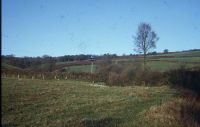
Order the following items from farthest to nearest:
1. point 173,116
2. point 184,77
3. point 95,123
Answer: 1. point 184,77
2. point 173,116
3. point 95,123

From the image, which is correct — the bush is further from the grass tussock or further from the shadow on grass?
the shadow on grass

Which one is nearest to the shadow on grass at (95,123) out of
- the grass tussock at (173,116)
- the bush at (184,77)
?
the grass tussock at (173,116)

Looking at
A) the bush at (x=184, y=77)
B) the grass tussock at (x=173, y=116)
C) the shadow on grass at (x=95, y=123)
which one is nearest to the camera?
the shadow on grass at (x=95, y=123)

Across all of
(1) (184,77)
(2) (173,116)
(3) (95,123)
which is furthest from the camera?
(1) (184,77)

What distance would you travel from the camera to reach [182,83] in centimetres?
3716

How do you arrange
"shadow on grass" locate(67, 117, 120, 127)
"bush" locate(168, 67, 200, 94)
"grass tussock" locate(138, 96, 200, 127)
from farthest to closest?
"bush" locate(168, 67, 200, 94), "grass tussock" locate(138, 96, 200, 127), "shadow on grass" locate(67, 117, 120, 127)

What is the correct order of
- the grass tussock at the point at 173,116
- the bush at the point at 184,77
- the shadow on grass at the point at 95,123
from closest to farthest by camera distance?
the shadow on grass at the point at 95,123
the grass tussock at the point at 173,116
the bush at the point at 184,77

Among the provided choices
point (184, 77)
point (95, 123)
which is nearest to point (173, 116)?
point (95, 123)

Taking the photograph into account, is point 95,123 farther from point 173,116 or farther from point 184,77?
point 184,77

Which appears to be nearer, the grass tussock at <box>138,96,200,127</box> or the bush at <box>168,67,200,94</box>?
the grass tussock at <box>138,96,200,127</box>

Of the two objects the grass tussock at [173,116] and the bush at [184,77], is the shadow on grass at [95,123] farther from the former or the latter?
the bush at [184,77]

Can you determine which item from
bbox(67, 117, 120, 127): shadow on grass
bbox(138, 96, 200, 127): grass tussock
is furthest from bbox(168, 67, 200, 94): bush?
bbox(67, 117, 120, 127): shadow on grass

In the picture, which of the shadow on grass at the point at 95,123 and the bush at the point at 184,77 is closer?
the shadow on grass at the point at 95,123

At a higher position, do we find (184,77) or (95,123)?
(184,77)
